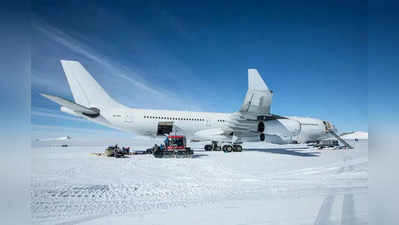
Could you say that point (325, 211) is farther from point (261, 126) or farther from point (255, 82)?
point (261, 126)

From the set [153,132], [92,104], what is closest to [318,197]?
[153,132]

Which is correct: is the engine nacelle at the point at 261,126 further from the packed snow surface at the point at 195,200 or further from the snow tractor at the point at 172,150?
the packed snow surface at the point at 195,200

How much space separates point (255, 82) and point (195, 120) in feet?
19.9

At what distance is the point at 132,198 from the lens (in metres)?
4.04

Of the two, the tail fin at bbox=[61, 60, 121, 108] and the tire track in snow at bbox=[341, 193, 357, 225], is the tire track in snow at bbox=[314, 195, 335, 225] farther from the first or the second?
the tail fin at bbox=[61, 60, 121, 108]

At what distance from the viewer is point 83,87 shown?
1330 cm

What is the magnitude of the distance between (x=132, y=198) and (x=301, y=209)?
9.61 feet

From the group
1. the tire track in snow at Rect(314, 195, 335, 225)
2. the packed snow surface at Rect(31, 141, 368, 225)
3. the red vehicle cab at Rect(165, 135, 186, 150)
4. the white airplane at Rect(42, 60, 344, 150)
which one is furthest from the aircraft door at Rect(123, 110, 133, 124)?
the tire track in snow at Rect(314, 195, 335, 225)

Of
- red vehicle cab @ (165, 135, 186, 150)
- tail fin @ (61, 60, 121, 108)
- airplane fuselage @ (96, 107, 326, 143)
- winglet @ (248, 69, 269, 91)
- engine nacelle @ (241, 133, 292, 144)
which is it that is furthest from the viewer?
engine nacelle @ (241, 133, 292, 144)

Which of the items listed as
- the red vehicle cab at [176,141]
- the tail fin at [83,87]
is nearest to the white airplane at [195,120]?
the tail fin at [83,87]

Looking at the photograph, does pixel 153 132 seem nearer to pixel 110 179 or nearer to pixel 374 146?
pixel 110 179

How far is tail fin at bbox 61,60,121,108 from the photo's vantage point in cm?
1274

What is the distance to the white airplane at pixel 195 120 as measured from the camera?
1287 centimetres

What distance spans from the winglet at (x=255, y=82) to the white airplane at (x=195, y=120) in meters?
0.35
